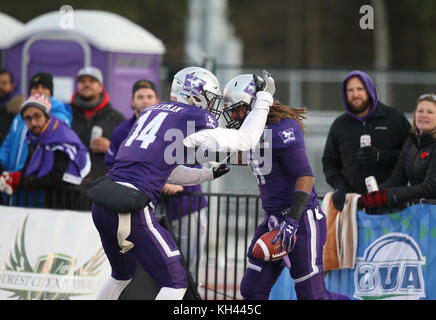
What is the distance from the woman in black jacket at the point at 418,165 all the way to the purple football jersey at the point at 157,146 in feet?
7.05

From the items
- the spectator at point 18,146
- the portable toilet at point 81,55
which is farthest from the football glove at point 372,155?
the portable toilet at point 81,55

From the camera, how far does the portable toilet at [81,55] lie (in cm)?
1362

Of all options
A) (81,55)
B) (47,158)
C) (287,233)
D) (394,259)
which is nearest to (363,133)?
(394,259)

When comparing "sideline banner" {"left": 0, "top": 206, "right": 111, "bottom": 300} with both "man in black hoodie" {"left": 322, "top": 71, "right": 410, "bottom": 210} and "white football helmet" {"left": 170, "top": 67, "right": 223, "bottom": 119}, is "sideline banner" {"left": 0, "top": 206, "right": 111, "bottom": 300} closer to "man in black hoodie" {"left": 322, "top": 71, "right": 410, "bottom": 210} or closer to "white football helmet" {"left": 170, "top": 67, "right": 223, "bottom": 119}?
"white football helmet" {"left": 170, "top": 67, "right": 223, "bottom": 119}

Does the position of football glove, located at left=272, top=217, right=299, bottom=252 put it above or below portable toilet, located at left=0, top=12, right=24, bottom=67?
below

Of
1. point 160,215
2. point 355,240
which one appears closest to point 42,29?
point 160,215

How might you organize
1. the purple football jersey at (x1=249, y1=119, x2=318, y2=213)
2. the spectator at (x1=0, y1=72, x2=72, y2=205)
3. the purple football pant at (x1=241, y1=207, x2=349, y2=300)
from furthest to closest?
the spectator at (x1=0, y1=72, x2=72, y2=205)
the purple football pant at (x1=241, y1=207, x2=349, y2=300)
the purple football jersey at (x1=249, y1=119, x2=318, y2=213)

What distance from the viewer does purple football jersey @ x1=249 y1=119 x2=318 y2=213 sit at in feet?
23.2

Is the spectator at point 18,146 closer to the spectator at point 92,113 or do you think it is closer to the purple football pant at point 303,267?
the spectator at point 92,113

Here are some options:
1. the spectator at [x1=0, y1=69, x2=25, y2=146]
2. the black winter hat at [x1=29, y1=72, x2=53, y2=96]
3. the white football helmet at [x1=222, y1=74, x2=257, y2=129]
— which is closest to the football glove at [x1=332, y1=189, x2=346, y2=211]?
the white football helmet at [x1=222, y1=74, x2=257, y2=129]

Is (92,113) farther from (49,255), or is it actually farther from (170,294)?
(170,294)

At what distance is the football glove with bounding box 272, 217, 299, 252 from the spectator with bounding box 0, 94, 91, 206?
2.98 meters

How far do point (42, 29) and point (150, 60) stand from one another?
167 cm
